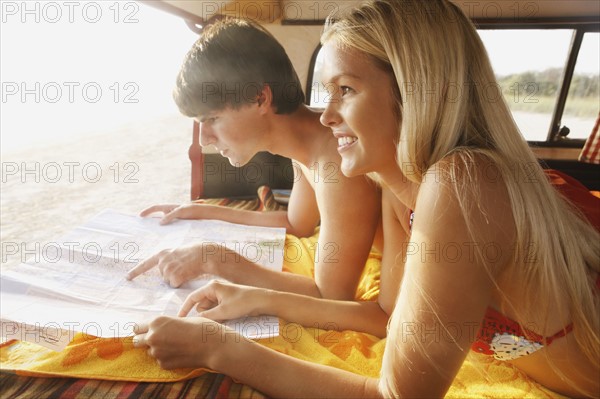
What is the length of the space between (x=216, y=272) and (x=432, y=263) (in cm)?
67

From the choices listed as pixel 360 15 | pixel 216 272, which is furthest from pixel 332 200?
pixel 360 15

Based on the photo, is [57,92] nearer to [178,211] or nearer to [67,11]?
[67,11]

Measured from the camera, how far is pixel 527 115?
2.59 metres

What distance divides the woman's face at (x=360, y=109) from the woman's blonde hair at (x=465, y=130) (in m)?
0.04

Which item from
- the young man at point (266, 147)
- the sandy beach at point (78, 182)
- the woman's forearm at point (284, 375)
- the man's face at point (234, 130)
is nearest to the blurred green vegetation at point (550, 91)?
the young man at point (266, 147)

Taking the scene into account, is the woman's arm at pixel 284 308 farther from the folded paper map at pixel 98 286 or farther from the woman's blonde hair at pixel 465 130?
the woman's blonde hair at pixel 465 130

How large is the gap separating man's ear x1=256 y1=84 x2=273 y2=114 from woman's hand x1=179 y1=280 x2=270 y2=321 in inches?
27.1

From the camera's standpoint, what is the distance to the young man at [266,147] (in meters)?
1.18

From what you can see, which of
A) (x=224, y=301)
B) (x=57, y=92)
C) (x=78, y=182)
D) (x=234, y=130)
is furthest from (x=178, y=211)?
(x=78, y=182)

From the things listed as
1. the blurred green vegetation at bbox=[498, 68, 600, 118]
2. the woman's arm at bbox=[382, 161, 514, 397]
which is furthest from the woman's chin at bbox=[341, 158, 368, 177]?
the blurred green vegetation at bbox=[498, 68, 600, 118]

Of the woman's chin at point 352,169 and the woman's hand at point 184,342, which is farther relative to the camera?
the woman's chin at point 352,169

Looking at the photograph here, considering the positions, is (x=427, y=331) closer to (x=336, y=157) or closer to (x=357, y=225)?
(x=357, y=225)

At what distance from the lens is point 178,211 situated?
5.28 ft

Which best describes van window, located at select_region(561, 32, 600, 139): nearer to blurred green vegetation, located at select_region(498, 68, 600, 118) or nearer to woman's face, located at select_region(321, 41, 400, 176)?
blurred green vegetation, located at select_region(498, 68, 600, 118)
